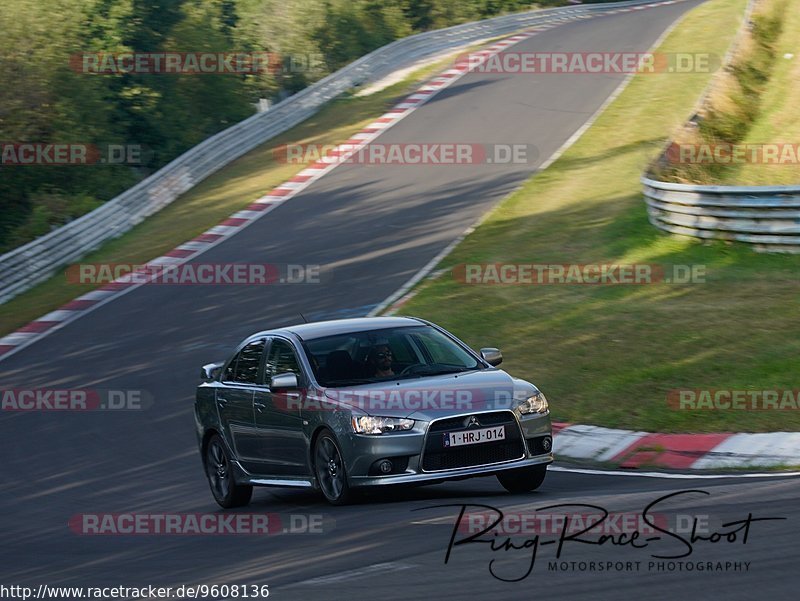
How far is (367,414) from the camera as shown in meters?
9.53

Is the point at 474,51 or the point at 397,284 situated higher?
the point at 474,51

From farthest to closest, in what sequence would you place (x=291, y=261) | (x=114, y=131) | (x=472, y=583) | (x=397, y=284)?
(x=114, y=131) < (x=291, y=261) < (x=397, y=284) < (x=472, y=583)

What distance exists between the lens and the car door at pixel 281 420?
10344 mm

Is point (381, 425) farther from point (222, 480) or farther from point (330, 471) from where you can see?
point (222, 480)

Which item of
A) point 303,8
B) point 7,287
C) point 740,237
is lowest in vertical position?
point 7,287

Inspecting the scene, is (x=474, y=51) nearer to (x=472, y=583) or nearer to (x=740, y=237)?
(x=740, y=237)

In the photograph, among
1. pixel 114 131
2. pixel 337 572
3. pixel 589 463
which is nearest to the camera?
pixel 337 572

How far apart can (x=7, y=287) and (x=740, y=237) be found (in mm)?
13483

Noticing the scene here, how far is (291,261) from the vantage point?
23.5 meters

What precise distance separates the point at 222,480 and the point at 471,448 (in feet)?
10.0

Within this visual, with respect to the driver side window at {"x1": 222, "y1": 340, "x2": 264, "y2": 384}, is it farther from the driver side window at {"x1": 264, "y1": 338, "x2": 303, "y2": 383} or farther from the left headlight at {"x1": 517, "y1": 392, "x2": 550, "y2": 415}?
the left headlight at {"x1": 517, "y1": 392, "x2": 550, "y2": 415}

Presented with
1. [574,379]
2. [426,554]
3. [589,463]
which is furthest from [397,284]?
[426,554]

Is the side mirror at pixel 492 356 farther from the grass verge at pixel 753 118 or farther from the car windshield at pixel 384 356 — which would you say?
the grass verge at pixel 753 118

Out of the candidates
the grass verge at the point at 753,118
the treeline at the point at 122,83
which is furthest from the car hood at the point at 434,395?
the treeline at the point at 122,83
